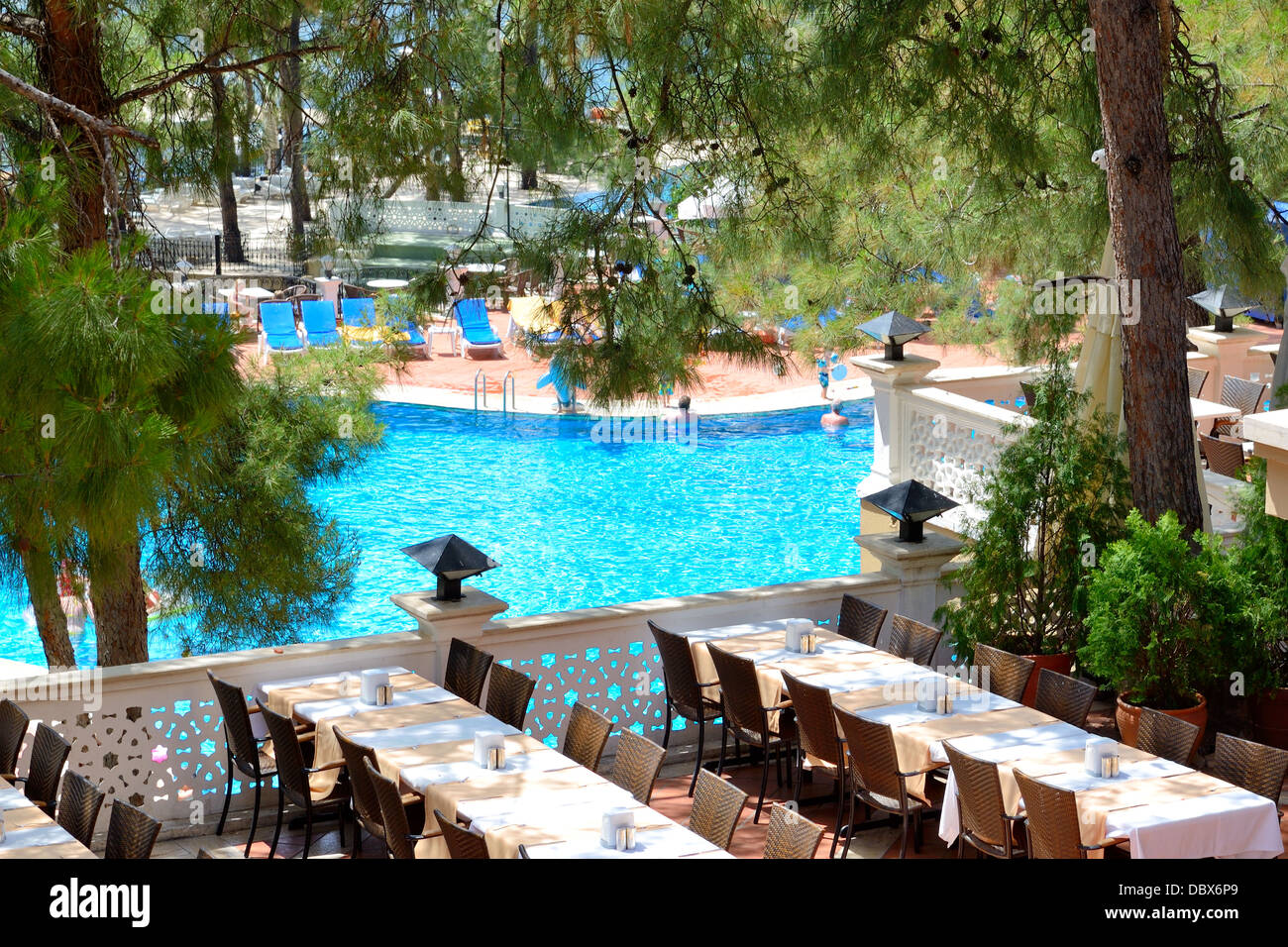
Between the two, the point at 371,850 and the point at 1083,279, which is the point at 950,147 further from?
the point at 371,850

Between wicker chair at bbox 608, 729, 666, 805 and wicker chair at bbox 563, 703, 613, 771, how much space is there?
0.78ft

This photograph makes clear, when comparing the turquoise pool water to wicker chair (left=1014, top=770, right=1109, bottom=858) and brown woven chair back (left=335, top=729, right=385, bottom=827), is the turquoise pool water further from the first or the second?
wicker chair (left=1014, top=770, right=1109, bottom=858)

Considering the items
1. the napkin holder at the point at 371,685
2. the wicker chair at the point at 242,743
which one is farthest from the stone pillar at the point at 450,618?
the wicker chair at the point at 242,743

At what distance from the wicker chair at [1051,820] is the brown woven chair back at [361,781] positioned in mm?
2832

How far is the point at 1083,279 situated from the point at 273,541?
5.61 metres

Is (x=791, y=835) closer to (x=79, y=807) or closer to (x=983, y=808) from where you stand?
(x=983, y=808)

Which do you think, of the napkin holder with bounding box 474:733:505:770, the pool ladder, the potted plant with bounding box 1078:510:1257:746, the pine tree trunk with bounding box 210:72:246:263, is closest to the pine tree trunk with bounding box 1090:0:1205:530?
the potted plant with bounding box 1078:510:1257:746

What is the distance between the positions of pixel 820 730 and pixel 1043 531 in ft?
7.19

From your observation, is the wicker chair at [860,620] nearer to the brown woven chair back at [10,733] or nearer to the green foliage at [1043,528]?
the green foliage at [1043,528]

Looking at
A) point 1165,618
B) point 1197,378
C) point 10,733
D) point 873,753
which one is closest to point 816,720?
point 873,753

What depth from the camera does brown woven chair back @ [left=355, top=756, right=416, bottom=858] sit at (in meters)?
6.50

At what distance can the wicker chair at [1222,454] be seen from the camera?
1274 centimetres
